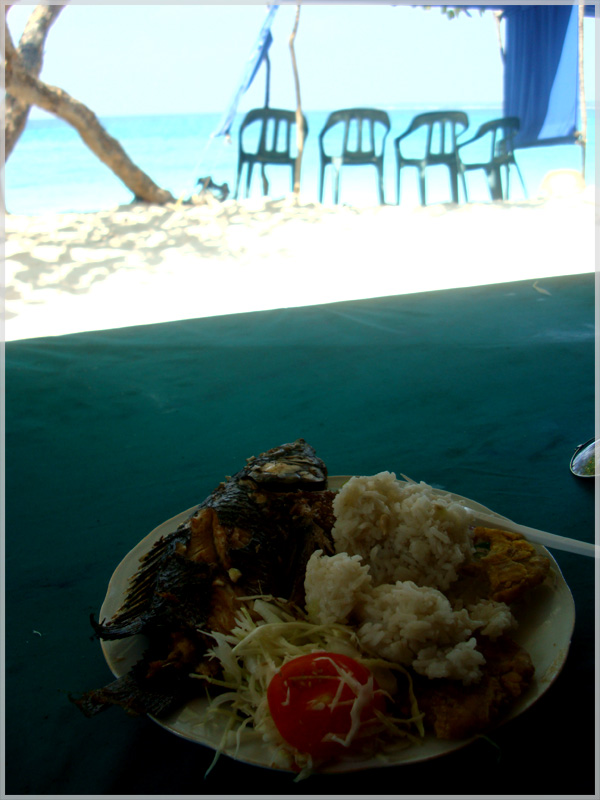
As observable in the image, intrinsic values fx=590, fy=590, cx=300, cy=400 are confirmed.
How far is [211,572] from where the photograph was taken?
84 cm

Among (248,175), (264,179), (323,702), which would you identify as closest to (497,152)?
(264,179)

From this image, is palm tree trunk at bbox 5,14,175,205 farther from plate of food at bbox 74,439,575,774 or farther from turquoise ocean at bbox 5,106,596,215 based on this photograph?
turquoise ocean at bbox 5,106,596,215

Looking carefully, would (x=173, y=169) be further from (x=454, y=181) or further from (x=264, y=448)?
(x=264, y=448)

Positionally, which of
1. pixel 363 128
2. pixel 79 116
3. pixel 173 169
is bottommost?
pixel 79 116

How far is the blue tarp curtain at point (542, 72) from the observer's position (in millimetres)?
8586

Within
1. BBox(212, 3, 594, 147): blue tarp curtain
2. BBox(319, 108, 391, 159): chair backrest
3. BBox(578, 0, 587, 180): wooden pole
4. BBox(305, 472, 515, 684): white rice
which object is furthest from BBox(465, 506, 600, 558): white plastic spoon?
BBox(578, 0, 587, 180): wooden pole

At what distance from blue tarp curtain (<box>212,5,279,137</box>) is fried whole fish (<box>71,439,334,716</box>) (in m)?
7.91

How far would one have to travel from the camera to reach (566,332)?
2.23m

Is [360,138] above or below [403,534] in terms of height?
above

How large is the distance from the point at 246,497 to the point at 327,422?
0.78m

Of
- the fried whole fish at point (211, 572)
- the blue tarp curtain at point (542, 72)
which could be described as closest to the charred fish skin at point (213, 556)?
the fried whole fish at point (211, 572)

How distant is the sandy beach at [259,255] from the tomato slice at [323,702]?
2365mm

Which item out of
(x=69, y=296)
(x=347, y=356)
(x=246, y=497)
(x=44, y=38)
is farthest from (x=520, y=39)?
(x=246, y=497)

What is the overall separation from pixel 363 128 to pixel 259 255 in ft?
12.6
